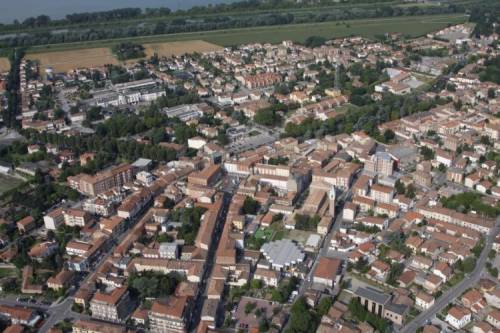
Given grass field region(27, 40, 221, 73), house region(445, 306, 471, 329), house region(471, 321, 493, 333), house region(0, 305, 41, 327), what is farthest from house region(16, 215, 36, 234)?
grass field region(27, 40, 221, 73)

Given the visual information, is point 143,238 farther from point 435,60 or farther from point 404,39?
point 404,39

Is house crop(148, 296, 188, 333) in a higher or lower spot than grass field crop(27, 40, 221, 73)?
lower

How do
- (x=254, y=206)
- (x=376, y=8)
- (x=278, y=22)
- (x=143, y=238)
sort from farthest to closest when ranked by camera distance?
(x=376, y=8) < (x=278, y=22) < (x=254, y=206) < (x=143, y=238)

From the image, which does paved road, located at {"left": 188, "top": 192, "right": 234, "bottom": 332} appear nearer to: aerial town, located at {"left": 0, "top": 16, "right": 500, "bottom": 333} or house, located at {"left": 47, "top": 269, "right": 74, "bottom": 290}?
aerial town, located at {"left": 0, "top": 16, "right": 500, "bottom": 333}

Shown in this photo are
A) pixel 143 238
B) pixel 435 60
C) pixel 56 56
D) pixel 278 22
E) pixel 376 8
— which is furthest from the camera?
pixel 376 8

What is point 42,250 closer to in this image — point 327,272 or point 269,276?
point 269,276

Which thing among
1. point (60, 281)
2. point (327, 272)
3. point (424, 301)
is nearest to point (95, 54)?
point (60, 281)

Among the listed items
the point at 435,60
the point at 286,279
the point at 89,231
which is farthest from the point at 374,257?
the point at 435,60
